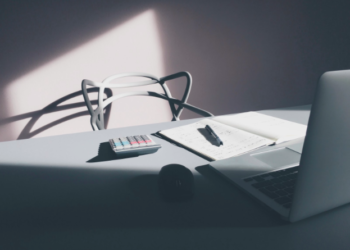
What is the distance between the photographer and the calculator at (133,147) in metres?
0.74

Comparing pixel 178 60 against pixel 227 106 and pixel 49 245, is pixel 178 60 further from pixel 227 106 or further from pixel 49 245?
pixel 49 245

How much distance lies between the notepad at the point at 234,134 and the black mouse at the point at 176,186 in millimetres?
182

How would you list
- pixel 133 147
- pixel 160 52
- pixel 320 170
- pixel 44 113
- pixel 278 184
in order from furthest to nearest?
pixel 160 52, pixel 44 113, pixel 133 147, pixel 278 184, pixel 320 170

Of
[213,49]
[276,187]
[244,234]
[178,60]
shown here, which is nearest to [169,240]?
[244,234]

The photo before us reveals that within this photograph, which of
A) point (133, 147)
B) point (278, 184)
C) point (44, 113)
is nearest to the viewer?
point (278, 184)

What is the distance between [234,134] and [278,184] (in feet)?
1.12

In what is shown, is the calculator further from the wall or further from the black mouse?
the wall

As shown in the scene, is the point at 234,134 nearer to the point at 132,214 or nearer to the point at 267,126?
the point at 267,126

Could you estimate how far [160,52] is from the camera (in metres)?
1.89

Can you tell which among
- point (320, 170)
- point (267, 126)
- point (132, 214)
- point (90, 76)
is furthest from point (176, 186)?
point (90, 76)

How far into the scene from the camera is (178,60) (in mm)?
1946

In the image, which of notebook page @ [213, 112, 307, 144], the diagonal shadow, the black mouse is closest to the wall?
the diagonal shadow

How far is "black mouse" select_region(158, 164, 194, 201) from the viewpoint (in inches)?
20.9

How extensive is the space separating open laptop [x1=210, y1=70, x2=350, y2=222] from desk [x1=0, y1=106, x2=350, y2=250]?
0.07 ft
